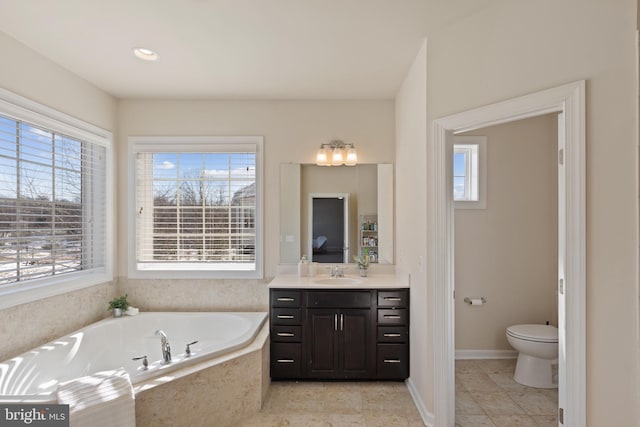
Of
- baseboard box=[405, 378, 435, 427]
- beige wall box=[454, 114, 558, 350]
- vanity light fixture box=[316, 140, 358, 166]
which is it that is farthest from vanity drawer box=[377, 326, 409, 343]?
vanity light fixture box=[316, 140, 358, 166]

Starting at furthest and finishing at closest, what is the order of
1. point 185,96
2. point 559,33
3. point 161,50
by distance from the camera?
1. point 185,96
2. point 161,50
3. point 559,33

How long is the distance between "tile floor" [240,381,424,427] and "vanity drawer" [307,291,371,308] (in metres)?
0.66

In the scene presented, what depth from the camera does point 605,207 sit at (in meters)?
1.61

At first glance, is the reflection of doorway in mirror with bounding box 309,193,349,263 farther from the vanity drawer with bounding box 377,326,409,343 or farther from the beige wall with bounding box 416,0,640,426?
the beige wall with bounding box 416,0,640,426

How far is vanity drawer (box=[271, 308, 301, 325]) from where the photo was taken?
3018 mm

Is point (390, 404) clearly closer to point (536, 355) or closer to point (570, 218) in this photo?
point (536, 355)

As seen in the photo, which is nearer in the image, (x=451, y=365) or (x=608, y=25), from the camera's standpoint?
(x=608, y=25)

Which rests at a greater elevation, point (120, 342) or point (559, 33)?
point (559, 33)

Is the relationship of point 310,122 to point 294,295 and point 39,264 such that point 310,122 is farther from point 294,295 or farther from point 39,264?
point 39,264

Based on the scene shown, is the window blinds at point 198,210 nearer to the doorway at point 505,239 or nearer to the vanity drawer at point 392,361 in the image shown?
the vanity drawer at point 392,361

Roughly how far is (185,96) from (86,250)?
1650 mm

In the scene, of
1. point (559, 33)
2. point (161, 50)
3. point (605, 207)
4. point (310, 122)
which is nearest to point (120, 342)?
point (161, 50)

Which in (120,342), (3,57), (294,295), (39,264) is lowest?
(120,342)

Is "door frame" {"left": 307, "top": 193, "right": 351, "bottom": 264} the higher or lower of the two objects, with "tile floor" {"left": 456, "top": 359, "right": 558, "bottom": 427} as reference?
higher
